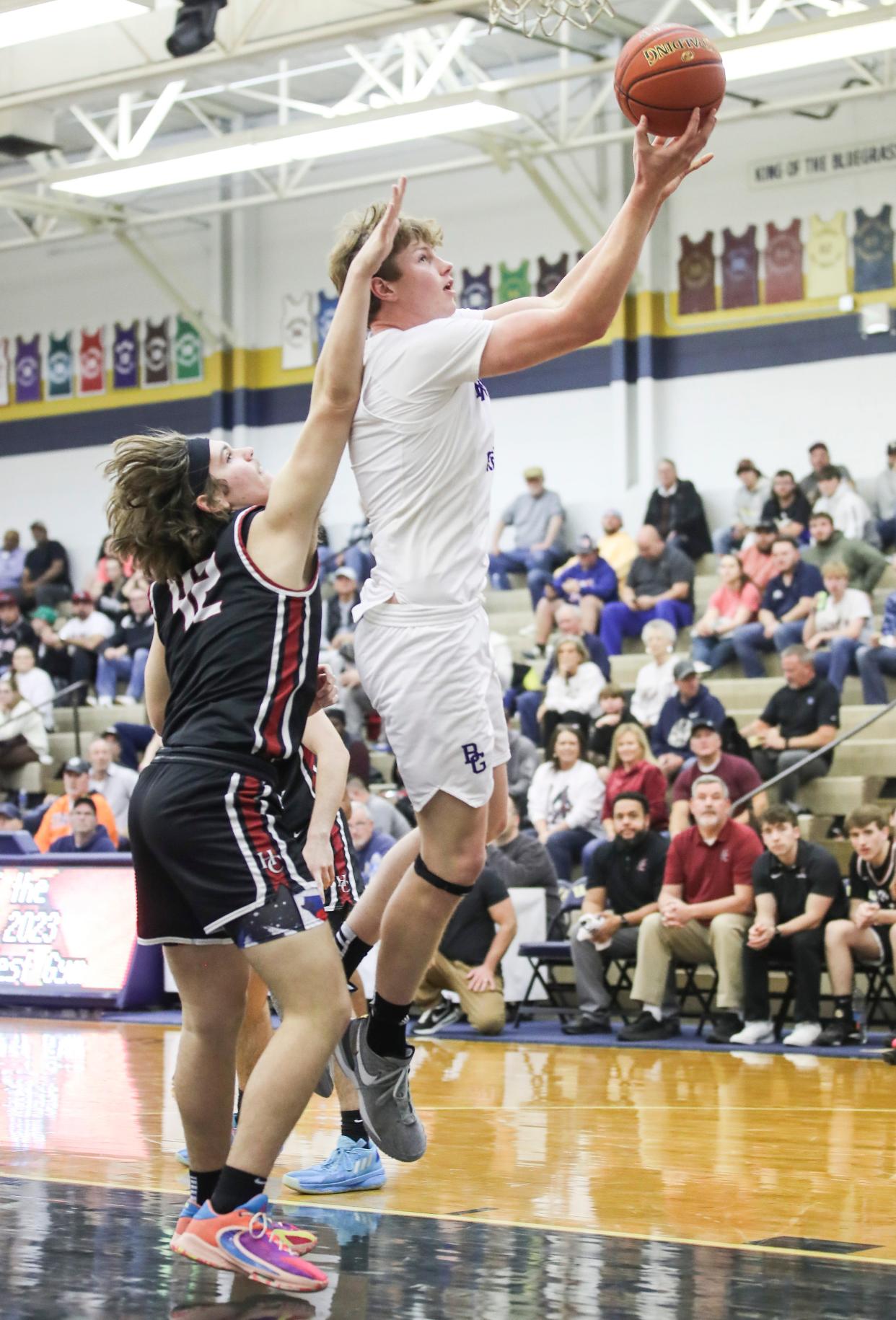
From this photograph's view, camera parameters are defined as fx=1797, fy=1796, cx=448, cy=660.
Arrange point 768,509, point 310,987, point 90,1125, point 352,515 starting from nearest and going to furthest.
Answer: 1. point 310,987
2. point 90,1125
3. point 768,509
4. point 352,515

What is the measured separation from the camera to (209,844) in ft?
12.3

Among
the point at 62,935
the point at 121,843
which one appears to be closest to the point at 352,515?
the point at 121,843

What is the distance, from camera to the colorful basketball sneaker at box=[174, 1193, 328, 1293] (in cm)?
363

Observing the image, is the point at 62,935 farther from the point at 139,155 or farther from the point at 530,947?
the point at 139,155

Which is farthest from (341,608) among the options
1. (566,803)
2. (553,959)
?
(553,959)

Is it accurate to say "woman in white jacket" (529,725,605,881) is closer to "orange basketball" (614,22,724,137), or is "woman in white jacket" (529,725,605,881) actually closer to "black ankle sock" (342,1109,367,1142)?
"black ankle sock" (342,1109,367,1142)

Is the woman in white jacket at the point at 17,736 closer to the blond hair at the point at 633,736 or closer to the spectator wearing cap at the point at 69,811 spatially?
the spectator wearing cap at the point at 69,811

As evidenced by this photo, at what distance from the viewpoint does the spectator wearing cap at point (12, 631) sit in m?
18.6

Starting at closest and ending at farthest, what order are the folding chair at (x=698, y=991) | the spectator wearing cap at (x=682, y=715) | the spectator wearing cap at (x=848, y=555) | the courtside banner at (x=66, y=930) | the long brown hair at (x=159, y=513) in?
the long brown hair at (x=159, y=513) < the folding chair at (x=698, y=991) < the courtside banner at (x=66, y=930) < the spectator wearing cap at (x=682, y=715) < the spectator wearing cap at (x=848, y=555)

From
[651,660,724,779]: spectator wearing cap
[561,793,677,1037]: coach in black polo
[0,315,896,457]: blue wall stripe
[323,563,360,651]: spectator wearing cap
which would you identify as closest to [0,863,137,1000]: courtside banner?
[561,793,677,1037]: coach in black polo

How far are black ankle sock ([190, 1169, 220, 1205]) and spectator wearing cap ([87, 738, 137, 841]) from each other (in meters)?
9.73

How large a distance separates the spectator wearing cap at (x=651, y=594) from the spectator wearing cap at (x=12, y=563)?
28.8 ft

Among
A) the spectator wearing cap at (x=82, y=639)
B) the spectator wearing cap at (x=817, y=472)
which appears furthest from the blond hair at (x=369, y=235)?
the spectator wearing cap at (x=82, y=639)

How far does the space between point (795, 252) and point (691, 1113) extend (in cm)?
1235
